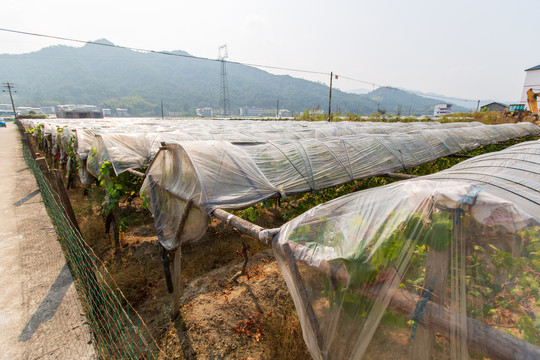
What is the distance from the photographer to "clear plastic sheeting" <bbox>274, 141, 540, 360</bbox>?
1287 millimetres

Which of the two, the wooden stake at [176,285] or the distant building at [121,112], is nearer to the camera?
the wooden stake at [176,285]

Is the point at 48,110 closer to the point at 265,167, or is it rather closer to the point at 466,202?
the point at 265,167

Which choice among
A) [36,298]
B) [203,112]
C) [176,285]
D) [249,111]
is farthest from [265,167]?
[249,111]

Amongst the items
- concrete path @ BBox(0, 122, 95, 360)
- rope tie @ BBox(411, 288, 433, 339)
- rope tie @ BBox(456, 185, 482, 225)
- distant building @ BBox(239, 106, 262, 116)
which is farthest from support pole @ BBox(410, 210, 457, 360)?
distant building @ BBox(239, 106, 262, 116)

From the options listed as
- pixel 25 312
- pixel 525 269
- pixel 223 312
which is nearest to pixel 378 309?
pixel 525 269

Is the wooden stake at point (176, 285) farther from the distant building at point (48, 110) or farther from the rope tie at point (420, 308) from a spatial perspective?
the distant building at point (48, 110)

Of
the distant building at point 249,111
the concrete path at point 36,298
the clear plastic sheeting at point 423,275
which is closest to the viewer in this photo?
the clear plastic sheeting at point 423,275

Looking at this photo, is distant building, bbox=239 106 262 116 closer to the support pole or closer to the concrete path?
the concrete path

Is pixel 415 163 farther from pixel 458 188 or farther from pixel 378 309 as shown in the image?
pixel 378 309

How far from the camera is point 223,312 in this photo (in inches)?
145

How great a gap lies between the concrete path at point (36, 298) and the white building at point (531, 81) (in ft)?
202

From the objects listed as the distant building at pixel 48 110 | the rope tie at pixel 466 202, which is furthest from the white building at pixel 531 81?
the distant building at pixel 48 110

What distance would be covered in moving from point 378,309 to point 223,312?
284 centimetres

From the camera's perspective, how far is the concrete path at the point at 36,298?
9.71 feet
